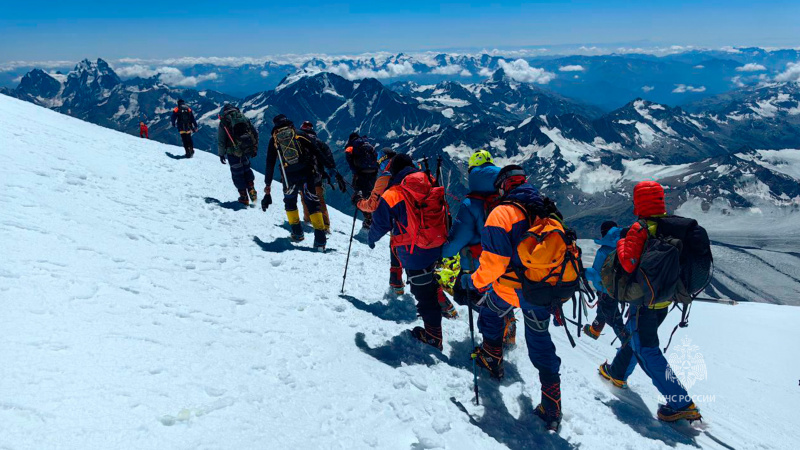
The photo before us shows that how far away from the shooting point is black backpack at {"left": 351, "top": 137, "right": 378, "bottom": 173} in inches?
531

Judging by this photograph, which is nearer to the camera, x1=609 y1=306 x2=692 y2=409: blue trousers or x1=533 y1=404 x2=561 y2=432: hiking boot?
x1=533 y1=404 x2=561 y2=432: hiking boot

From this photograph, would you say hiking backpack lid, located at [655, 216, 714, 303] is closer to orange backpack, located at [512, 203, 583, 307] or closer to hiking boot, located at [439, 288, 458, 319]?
orange backpack, located at [512, 203, 583, 307]

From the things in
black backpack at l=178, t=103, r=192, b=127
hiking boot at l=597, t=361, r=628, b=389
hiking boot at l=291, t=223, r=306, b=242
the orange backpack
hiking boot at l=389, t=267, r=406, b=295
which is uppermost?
black backpack at l=178, t=103, r=192, b=127

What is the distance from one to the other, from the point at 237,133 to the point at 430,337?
984cm

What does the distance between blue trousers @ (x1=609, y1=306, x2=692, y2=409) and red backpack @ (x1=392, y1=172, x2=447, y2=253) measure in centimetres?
369

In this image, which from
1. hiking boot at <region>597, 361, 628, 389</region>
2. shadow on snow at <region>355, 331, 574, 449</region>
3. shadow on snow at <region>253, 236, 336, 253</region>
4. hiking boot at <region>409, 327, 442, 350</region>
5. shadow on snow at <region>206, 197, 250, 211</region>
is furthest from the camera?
shadow on snow at <region>206, 197, 250, 211</region>

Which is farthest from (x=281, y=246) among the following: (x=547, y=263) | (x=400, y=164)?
(x=547, y=263)

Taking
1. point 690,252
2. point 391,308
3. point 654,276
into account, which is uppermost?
point 690,252

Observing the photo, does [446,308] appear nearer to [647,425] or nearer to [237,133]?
[647,425]

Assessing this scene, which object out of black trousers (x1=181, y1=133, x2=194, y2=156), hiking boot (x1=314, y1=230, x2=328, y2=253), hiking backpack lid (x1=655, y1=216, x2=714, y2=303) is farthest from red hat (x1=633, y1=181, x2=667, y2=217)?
black trousers (x1=181, y1=133, x2=194, y2=156)

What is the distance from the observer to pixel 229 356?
497 cm

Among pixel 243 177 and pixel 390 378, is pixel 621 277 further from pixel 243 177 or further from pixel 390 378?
pixel 243 177

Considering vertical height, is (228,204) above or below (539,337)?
above

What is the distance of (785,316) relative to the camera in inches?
610
